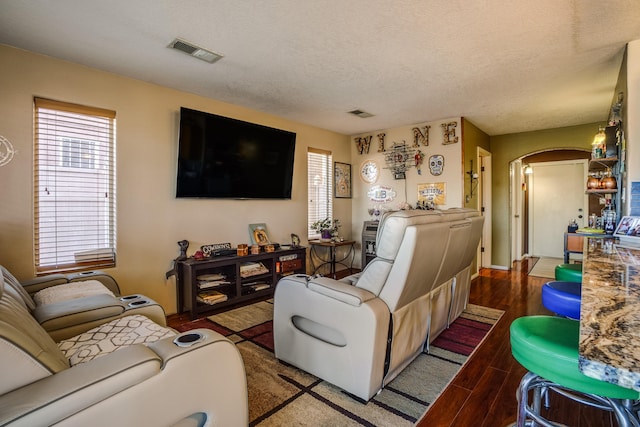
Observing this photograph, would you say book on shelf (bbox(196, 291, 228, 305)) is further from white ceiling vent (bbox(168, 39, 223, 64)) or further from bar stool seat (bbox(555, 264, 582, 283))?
bar stool seat (bbox(555, 264, 582, 283))

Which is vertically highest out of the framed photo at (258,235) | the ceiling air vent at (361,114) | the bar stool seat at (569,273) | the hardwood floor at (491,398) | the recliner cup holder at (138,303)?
the ceiling air vent at (361,114)

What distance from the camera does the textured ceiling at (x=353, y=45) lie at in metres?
1.97

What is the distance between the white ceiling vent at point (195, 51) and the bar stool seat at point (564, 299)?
2954 mm

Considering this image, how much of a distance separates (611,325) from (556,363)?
0.43m

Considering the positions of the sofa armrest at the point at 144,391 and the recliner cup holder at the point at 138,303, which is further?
the recliner cup holder at the point at 138,303

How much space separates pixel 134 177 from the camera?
10.2 feet

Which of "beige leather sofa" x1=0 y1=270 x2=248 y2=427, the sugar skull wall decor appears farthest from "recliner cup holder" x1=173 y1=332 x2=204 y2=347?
the sugar skull wall decor

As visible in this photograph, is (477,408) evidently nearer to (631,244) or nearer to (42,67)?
(631,244)

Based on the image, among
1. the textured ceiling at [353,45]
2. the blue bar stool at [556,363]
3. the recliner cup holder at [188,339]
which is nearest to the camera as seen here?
the blue bar stool at [556,363]

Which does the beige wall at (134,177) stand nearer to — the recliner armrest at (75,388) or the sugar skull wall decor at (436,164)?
the recliner armrest at (75,388)

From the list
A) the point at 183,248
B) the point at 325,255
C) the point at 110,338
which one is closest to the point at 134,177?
the point at 183,248

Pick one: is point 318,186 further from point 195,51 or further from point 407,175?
point 195,51

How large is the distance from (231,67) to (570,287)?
311 cm

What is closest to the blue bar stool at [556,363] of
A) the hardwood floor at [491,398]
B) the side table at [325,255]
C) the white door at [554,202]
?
the hardwood floor at [491,398]
